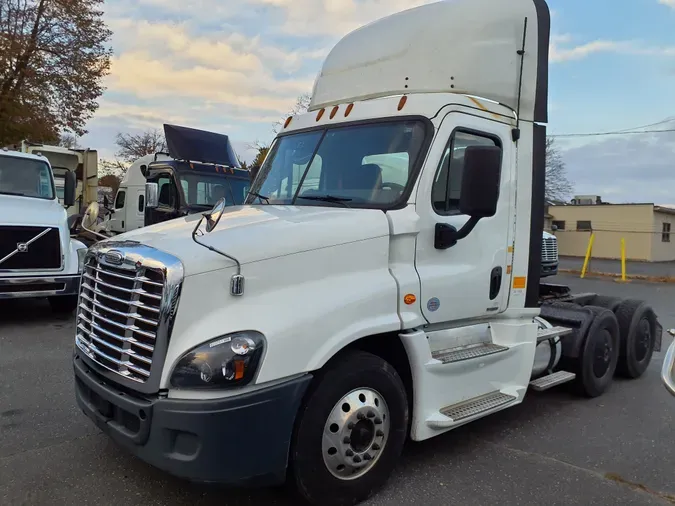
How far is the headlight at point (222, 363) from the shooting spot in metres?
2.85

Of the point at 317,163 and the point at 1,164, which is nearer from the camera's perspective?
the point at 317,163

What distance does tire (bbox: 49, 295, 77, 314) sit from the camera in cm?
891

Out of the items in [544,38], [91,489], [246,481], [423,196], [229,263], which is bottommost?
[91,489]

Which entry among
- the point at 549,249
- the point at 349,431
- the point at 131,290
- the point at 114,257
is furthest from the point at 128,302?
the point at 549,249

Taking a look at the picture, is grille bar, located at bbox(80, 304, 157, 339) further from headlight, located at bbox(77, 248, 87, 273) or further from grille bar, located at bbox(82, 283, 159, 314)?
headlight, located at bbox(77, 248, 87, 273)

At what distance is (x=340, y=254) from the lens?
3.38 metres

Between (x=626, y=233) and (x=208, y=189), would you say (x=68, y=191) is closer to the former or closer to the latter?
(x=208, y=189)

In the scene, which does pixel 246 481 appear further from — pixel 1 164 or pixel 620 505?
pixel 1 164

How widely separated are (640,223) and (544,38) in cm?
3304

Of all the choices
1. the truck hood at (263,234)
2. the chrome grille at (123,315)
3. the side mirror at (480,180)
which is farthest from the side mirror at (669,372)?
the chrome grille at (123,315)

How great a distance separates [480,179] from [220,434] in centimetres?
213

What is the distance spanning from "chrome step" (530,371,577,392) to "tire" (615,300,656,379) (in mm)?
1271

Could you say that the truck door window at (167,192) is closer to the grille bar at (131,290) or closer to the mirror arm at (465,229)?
the grille bar at (131,290)

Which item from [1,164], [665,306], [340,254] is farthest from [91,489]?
[665,306]
